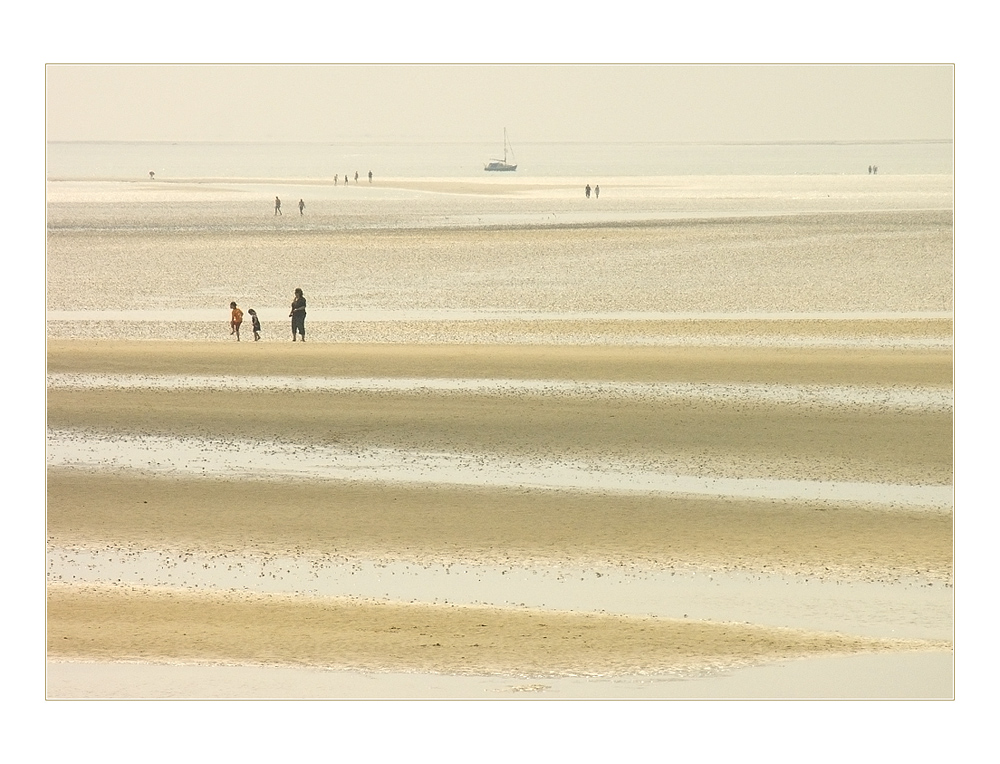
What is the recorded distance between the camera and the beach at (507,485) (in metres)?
15.5

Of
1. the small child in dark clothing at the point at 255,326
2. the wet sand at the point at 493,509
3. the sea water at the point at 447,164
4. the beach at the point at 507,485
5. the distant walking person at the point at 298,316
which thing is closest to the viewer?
the beach at the point at 507,485

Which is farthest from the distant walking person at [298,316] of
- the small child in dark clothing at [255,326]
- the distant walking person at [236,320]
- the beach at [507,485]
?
the distant walking person at [236,320]

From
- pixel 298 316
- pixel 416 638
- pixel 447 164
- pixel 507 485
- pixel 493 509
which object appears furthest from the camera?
pixel 447 164

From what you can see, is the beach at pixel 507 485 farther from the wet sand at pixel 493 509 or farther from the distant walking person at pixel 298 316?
the distant walking person at pixel 298 316

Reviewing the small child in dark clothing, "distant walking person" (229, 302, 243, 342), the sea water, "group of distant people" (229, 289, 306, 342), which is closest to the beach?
"distant walking person" (229, 302, 243, 342)

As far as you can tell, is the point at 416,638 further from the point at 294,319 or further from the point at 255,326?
the point at 255,326

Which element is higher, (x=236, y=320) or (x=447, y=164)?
(x=447, y=164)

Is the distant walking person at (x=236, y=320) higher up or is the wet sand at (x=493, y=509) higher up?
the distant walking person at (x=236, y=320)

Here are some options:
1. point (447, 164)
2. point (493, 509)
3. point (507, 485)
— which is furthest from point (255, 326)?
point (447, 164)

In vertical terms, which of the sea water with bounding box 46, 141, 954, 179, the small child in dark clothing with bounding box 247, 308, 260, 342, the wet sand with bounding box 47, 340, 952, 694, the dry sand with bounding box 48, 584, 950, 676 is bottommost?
the dry sand with bounding box 48, 584, 950, 676

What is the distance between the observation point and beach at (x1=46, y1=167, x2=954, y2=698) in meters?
15.5

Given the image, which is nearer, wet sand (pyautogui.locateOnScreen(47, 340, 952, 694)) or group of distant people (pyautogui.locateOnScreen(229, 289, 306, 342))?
wet sand (pyautogui.locateOnScreen(47, 340, 952, 694))

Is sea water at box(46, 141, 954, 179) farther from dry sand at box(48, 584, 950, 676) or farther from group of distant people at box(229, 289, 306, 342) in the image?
dry sand at box(48, 584, 950, 676)

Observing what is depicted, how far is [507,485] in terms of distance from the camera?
2075cm
